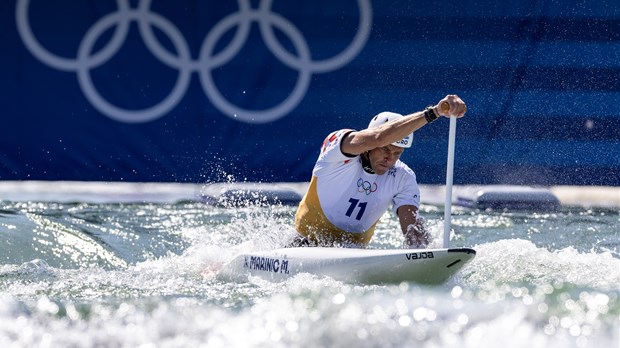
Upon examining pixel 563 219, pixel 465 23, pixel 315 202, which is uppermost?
pixel 465 23

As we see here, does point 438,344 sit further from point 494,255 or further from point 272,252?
point 494,255

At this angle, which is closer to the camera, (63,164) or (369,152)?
(369,152)

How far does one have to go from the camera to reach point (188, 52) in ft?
37.4

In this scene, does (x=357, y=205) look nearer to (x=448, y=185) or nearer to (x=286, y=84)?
(x=448, y=185)

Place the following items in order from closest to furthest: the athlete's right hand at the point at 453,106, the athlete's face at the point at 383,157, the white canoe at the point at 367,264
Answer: the white canoe at the point at 367,264, the athlete's right hand at the point at 453,106, the athlete's face at the point at 383,157

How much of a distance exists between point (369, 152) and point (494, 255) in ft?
4.08

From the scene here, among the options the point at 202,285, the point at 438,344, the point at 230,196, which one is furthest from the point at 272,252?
the point at 230,196

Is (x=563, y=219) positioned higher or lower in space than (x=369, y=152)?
lower

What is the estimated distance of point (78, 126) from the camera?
11.3 m

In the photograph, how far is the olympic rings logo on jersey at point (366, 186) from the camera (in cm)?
802

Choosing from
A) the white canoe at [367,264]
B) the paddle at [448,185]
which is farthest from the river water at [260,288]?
the paddle at [448,185]

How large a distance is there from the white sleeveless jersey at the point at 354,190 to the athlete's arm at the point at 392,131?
0.13 metres

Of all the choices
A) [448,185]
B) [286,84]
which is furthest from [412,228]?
[286,84]

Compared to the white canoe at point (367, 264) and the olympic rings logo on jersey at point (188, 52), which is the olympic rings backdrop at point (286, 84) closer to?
the olympic rings logo on jersey at point (188, 52)
